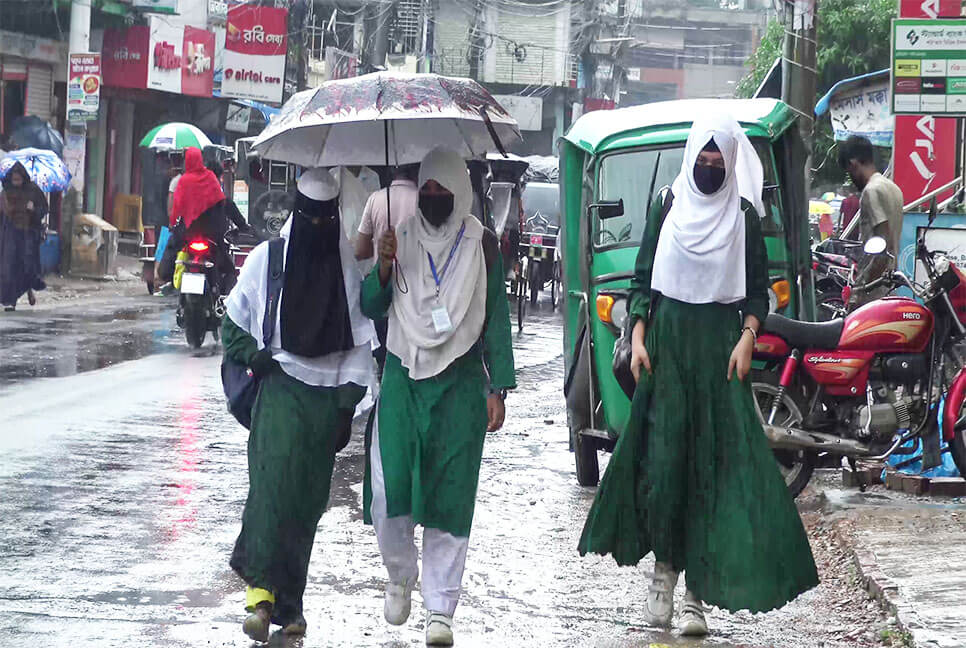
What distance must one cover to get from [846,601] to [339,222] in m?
2.74

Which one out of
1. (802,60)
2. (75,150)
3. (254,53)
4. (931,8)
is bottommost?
(75,150)

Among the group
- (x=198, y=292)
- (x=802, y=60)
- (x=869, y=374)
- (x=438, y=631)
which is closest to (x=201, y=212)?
(x=198, y=292)

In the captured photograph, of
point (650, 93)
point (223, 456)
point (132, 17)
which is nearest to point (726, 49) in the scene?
point (650, 93)

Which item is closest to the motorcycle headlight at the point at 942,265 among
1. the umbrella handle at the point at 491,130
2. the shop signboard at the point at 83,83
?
the umbrella handle at the point at 491,130

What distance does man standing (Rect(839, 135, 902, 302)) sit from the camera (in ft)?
34.2

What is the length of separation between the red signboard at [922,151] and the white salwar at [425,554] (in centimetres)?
863

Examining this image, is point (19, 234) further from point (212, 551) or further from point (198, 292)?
point (212, 551)

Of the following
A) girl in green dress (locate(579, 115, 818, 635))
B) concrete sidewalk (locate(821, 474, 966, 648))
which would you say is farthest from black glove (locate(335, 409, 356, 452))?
concrete sidewalk (locate(821, 474, 966, 648))

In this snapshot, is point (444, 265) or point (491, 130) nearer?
point (444, 265)

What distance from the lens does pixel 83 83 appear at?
2473 cm

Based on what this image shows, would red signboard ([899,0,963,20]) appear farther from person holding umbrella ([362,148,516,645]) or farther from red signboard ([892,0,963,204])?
person holding umbrella ([362,148,516,645])

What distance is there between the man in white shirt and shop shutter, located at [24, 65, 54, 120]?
78.6 ft

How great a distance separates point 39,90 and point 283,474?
81.4 ft

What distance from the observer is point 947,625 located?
5.80m
